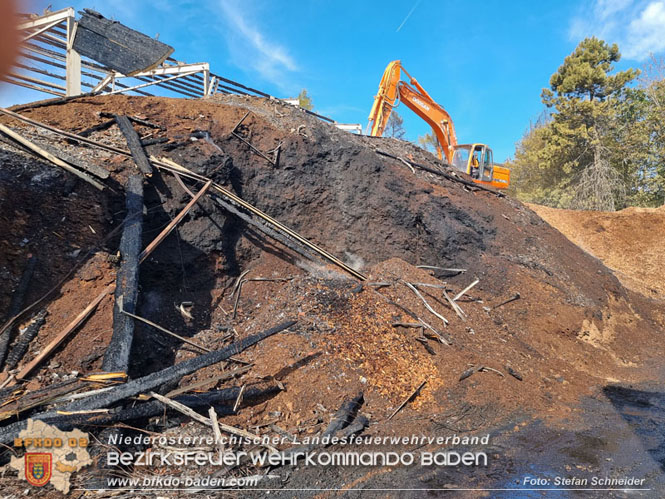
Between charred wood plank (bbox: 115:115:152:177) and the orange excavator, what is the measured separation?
728 centimetres

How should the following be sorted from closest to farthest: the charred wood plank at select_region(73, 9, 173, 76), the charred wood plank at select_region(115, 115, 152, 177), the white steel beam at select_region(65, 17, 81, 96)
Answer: the charred wood plank at select_region(115, 115, 152, 177) < the white steel beam at select_region(65, 17, 81, 96) < the charred wood plank at select_region(73, 9, 173, 76)

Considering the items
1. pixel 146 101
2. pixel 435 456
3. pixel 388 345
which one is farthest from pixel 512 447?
pixel 146 101

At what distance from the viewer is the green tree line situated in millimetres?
20703

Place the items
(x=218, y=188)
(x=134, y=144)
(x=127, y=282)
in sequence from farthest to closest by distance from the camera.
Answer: (x=218, y=188)
(x=134, y=144)
(x=127, y=282)

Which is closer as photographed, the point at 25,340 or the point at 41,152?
the point at 25,340

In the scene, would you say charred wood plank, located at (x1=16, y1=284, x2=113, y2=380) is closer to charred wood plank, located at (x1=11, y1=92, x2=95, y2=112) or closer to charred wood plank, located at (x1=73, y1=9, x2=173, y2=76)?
charred wood plank, located at (x1=11, y1=92, x2=95, y2=112)

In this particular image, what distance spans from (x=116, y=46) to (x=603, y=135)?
78.1 ft

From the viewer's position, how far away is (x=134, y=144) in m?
6.47

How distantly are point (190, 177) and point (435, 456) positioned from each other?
528cm

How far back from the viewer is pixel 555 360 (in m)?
6.70

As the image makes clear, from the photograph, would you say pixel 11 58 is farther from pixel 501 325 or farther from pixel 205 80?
pixel 205 80

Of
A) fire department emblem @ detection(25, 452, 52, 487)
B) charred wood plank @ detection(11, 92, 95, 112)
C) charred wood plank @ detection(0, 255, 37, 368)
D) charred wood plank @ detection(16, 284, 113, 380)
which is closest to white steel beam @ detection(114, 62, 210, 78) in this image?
charred wood plank @ detection(11, 92, 95, 112)

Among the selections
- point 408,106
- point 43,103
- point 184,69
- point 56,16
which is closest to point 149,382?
point 43,103

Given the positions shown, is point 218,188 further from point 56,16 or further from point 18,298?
point 56,16
